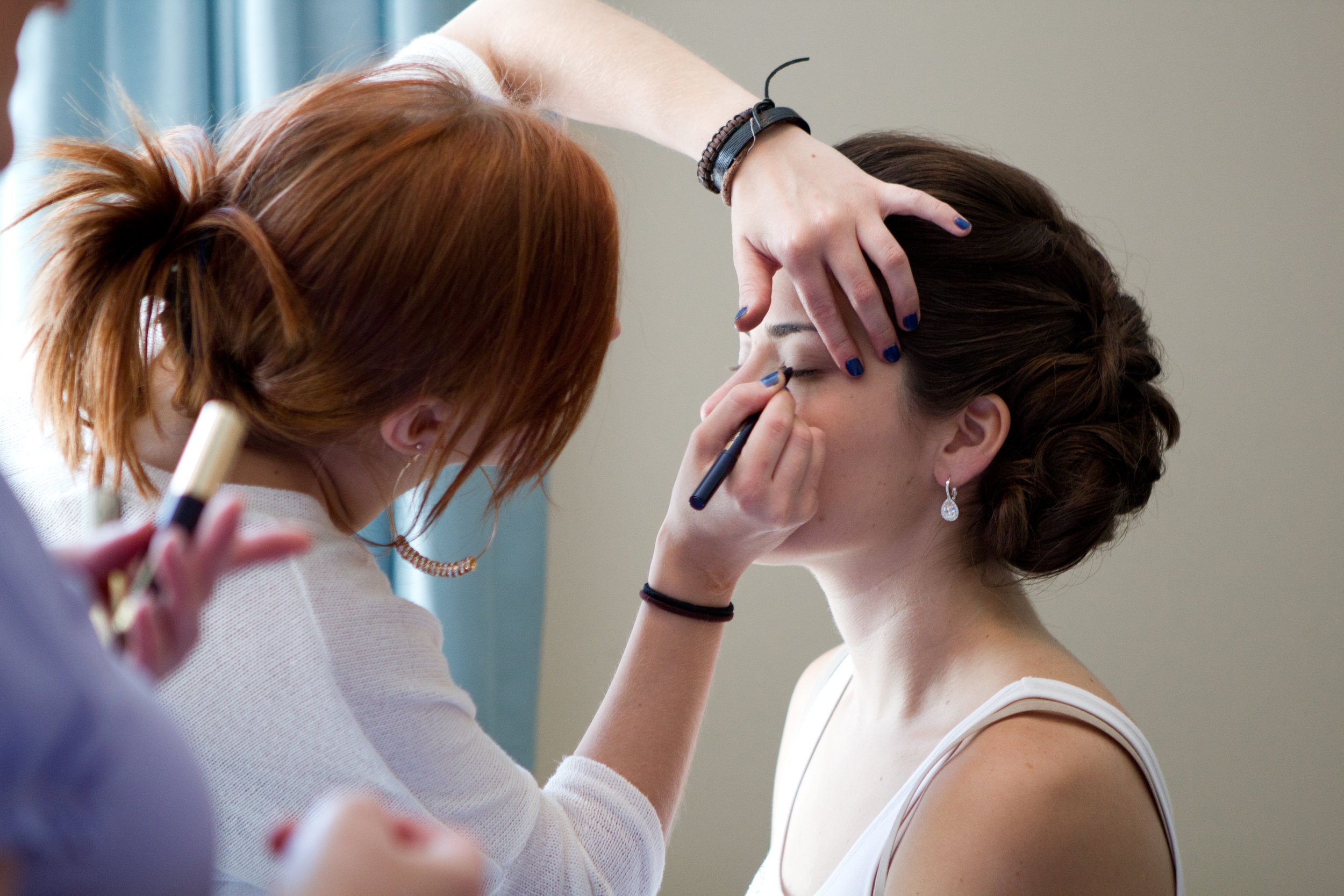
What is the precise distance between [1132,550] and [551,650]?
1.18 meters

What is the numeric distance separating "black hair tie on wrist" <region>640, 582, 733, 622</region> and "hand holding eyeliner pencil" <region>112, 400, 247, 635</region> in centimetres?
56

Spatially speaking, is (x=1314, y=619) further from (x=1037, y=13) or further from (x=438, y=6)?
(x=438, y=6)

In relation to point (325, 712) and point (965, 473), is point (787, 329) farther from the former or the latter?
point (325, 712)

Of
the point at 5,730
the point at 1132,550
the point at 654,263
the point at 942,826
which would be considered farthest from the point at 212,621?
the point at 1132,550

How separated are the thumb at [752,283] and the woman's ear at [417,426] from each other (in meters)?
0.33

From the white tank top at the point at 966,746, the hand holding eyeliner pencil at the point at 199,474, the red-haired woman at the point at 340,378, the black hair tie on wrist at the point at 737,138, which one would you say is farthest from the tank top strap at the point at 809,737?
the hand holding eyeliner pencil at the point at 199,474

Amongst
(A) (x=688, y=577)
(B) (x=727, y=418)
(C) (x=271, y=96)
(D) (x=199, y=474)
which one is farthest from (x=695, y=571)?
(C) (x=271, y=96)

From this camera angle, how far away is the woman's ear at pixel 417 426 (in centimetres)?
70

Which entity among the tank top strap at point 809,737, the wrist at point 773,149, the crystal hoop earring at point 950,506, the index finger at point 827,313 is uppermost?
the wrist at point 773,149

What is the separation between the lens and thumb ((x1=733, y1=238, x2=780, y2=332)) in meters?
0.94

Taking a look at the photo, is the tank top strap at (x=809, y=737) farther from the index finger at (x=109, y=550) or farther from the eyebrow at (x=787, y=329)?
the index finger at (x=109, y=550)

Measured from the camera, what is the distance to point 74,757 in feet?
0.81

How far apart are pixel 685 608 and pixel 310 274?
43 cm

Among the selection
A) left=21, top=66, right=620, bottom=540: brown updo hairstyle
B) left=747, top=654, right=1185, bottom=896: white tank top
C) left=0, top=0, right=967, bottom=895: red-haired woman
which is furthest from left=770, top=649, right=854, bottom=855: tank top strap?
left=21, top=66, right=620, bottom=540: brown updo hairstyle
